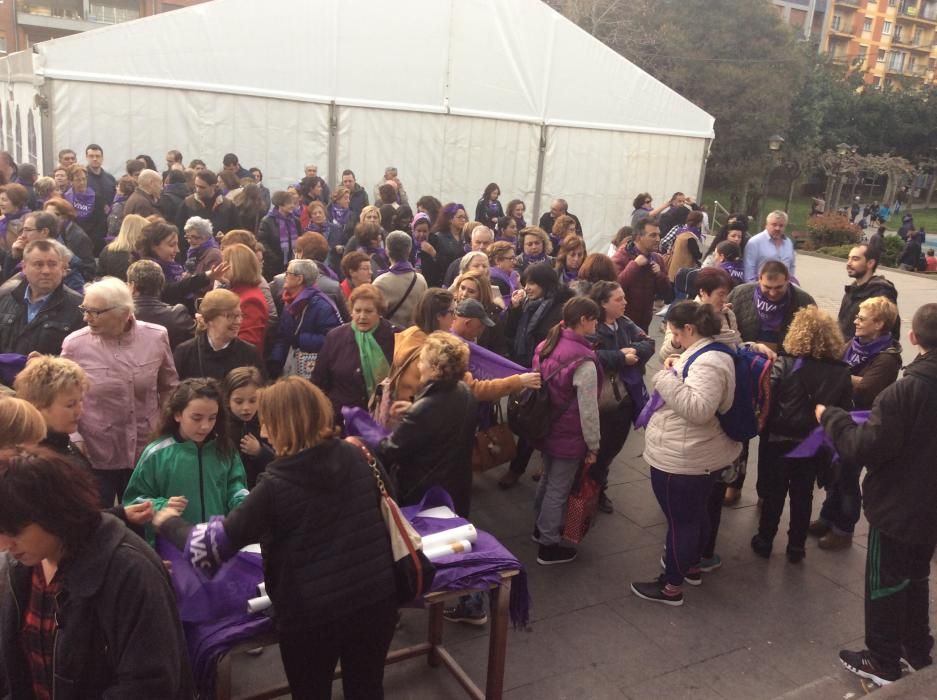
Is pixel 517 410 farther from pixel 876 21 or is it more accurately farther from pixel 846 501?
pixel 876 21

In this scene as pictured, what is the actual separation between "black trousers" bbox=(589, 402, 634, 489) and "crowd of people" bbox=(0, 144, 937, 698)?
2cm

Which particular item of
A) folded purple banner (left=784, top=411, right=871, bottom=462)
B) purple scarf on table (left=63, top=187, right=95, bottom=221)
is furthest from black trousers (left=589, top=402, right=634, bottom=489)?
purple scarf on table (left=63, top=187, right=95, bottom=221)

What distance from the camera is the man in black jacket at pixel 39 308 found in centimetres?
412

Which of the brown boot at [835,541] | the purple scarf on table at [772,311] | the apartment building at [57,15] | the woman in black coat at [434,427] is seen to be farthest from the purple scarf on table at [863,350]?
the apartment building at [57,15]

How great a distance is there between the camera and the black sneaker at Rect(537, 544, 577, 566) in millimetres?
4828

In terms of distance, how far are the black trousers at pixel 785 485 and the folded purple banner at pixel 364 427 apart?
251cm

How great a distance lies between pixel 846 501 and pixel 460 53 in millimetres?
10356

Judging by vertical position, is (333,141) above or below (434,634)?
above

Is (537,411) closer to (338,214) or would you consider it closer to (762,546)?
(762,546)

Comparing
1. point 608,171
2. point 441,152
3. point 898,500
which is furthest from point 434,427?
point 608,171

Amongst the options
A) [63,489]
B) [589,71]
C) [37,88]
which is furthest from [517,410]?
[589,71]

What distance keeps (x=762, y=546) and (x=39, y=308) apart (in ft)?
15.0

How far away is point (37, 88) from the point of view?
10367mm

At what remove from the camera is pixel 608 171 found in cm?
1505
